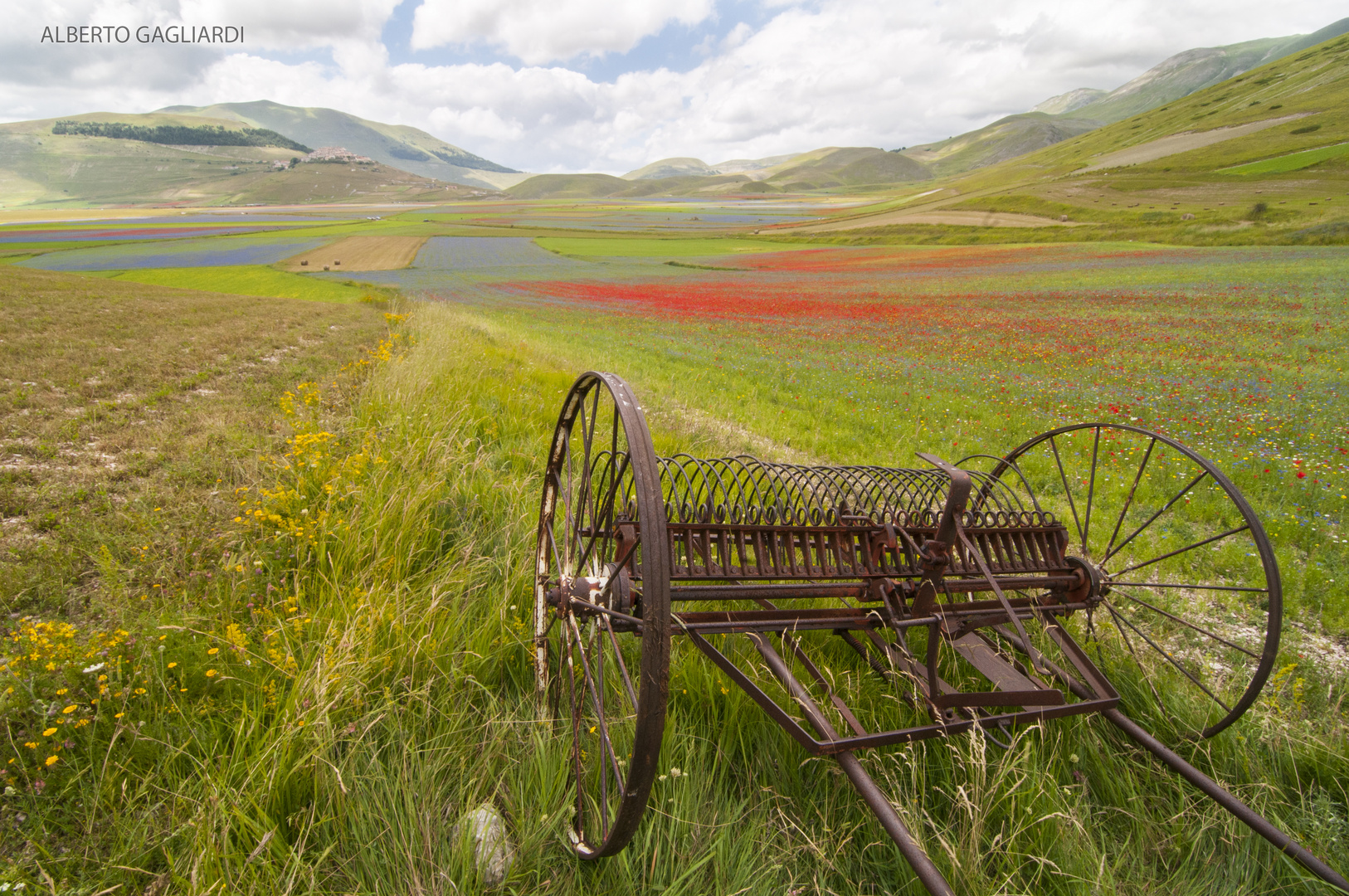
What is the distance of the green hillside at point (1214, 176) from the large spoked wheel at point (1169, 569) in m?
39.4

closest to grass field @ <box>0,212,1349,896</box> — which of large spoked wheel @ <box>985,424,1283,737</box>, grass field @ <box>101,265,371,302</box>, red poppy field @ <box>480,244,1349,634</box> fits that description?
red poppy field @ <box>480,244,1349,634</box>

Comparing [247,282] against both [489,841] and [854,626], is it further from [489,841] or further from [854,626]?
[854,626]

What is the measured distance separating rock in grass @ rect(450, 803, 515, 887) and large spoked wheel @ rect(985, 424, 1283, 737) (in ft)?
9.86

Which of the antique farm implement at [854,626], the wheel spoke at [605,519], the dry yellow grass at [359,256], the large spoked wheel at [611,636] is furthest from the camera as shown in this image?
the dry yellow grass at [359,256]

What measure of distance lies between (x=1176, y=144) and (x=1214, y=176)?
113 feet

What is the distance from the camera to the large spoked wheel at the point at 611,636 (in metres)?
1.90

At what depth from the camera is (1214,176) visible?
194 feet

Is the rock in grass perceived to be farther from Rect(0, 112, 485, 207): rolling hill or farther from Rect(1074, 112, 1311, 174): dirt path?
Rect(0, 112, 485, 207): rolling hill

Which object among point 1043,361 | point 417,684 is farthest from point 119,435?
point 1043,361

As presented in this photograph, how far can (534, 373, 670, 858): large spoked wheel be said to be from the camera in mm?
1902

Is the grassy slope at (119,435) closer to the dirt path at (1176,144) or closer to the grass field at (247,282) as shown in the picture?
the grass field at (247,282)

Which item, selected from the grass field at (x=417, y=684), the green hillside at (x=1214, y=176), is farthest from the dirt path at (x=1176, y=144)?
the grass field at (x=417, y=684)

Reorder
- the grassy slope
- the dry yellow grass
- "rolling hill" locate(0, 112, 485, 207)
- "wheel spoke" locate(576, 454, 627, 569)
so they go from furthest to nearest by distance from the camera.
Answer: "rolling hill" locate(0, 112, 485, 207) → the dry yellow grass → the grassy slope → "wheel spoke" locate(576, 454, 627, 569)

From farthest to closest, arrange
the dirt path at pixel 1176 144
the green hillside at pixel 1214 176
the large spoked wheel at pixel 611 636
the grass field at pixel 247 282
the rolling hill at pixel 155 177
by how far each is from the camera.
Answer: the rolling hill at pixel 155 177
the dirt path at pixel 1176 144
the green hillside at pixel 1214 176
the grass field at pixel 247 282
the large spoked wheel at pixel 611 636
